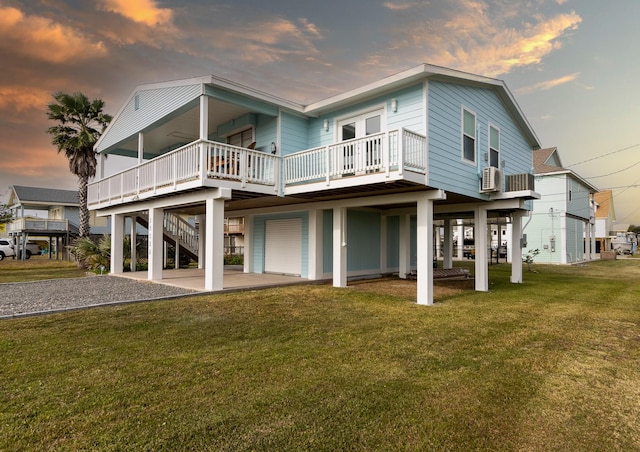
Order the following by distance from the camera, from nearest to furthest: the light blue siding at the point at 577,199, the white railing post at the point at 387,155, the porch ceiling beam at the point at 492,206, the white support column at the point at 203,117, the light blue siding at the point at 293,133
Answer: the white railing post at the point at 387,155 < the white support column at the point at 203,117 < the porch ceiling beam at the point at 492,206 < the light blue siding at the point at 293,133 < the light blue siding at the point at 577,199

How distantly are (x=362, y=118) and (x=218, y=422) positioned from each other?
9615 millimetres

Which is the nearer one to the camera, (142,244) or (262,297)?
(262,297)

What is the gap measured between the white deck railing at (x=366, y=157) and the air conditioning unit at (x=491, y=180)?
3331 mm

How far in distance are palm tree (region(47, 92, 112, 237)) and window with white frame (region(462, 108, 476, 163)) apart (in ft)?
61.1

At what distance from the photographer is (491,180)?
35.1 ft

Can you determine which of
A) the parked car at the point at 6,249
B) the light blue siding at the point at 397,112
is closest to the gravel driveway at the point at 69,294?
the light blue siding at the point at 397,112

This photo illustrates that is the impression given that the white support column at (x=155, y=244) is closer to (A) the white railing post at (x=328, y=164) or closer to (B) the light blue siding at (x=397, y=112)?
(B) the light blue siding at (x=397, y=112)

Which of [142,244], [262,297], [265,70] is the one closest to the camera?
[262,297]

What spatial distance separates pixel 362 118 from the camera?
10.9m

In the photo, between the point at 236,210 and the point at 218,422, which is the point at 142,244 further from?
the point at 218,422

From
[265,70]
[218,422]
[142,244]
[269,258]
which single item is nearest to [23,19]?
[265,70]

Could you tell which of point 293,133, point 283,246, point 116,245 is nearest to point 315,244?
point 283,246

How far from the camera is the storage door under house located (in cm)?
1365

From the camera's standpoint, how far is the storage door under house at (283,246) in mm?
13648
